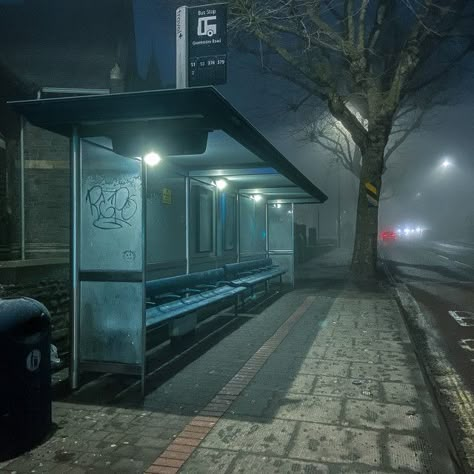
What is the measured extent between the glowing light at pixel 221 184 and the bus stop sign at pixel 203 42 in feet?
8.92

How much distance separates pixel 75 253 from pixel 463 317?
749 centimetres

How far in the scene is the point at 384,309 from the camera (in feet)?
32.1

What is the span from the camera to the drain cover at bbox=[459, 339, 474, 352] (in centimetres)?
695

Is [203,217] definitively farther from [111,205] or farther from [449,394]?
[449,394]

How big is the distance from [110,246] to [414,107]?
20692mm

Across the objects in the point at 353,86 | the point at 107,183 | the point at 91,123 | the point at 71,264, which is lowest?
the point at 71,264

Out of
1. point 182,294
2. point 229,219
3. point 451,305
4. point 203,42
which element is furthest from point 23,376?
point 451,305

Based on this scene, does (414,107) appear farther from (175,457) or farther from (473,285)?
(175,457)

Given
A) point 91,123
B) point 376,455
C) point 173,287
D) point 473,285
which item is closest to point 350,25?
point 473,285

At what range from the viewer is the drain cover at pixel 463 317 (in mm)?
8750

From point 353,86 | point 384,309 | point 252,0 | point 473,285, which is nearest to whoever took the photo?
point 384,309

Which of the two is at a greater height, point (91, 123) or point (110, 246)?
point (91, 123)

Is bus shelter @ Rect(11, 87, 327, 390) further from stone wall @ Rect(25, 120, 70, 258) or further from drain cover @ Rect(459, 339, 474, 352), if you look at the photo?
stone wall @ Rect(25, 120, 70, 258)

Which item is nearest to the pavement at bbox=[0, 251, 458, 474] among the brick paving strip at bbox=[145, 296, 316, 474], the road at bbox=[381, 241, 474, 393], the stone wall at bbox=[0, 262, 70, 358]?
the brick paving strip at bbox=[145, 296, 316, 474]
